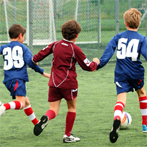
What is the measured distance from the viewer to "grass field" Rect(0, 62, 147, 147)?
3945 millimetres

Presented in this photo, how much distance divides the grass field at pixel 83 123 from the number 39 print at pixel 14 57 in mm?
811

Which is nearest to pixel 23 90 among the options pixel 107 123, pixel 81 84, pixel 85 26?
pixel 107 123

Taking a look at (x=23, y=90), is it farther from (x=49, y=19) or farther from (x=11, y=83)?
(x=49, y=19)

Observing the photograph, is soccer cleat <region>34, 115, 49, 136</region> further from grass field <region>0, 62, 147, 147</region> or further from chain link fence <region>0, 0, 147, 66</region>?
chain link fence <region>0, 0, 147, 66</region>

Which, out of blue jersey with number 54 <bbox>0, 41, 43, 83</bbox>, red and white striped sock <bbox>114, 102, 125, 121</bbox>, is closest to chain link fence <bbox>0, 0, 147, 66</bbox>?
blue jersey with number 54 <bbox>0, 41, 43, 83</bbox>

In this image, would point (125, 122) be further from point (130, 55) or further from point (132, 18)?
point (132, 18)

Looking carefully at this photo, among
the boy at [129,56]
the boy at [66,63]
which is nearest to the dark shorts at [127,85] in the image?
the boy at [129,56]

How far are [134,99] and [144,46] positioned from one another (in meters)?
2.30

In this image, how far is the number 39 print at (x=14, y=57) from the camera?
13.8 feet

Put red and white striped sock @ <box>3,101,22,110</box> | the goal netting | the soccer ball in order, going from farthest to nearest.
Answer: the goal netting, the soccer ball, red and white striped sock @ <box>3,101,22,110</box>

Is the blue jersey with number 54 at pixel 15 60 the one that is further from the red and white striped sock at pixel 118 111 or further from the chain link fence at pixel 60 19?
the chain link fence at pixel 60 19

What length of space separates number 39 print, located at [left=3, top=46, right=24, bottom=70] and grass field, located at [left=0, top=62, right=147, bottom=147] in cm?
81

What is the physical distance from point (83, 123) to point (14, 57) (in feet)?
4.16

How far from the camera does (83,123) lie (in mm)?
4707
